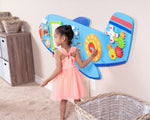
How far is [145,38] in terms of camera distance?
146 centimetres

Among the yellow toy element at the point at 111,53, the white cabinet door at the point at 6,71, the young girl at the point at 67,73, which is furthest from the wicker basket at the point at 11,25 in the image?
the yellow toy element at the point at 111,53

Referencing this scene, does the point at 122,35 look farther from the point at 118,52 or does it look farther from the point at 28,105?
the point at 28,105

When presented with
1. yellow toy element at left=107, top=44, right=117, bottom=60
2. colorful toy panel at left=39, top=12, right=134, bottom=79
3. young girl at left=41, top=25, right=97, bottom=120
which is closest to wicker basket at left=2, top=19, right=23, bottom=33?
colorful toy panel at left=39, top=12, right=134, bottom=79

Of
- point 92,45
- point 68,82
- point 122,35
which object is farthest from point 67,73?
point 122,35

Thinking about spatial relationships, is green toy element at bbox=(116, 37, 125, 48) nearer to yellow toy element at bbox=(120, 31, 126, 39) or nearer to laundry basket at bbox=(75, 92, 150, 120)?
yellow toy element at bbox=(120, 31, 126, 39)

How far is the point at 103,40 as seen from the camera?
1.80m

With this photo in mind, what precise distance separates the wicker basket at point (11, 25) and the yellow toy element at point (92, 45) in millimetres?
1392

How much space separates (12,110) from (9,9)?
1.86 meters

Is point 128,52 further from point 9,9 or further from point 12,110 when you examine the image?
point 9,9

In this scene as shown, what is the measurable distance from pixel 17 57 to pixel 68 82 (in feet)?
4.37

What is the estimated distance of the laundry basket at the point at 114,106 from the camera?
1547mm

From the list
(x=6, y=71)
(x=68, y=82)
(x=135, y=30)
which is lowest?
(x=6, y=71)

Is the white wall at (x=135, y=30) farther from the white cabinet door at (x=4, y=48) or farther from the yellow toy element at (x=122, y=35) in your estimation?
the white cabinet door at (x=4, y=48)

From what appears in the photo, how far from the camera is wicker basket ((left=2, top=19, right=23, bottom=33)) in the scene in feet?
9.51
